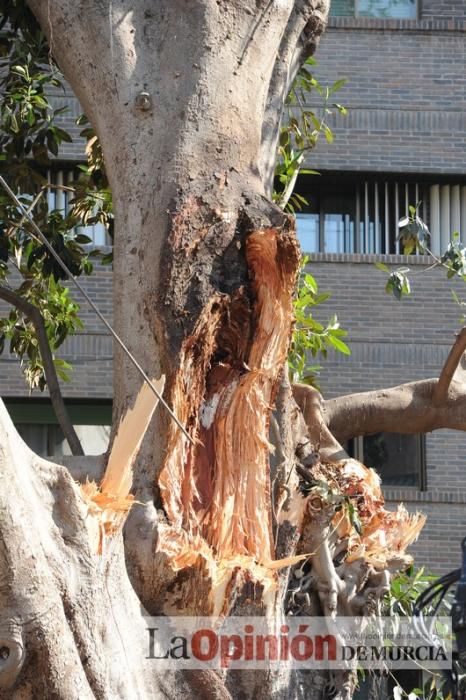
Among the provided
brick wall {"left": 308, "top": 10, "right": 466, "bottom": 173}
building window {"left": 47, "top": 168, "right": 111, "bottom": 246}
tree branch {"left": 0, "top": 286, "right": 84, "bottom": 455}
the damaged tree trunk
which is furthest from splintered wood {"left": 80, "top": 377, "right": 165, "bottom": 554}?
brick wall {"left": 308, "top": 10, "right": 466, "bottom": 173}

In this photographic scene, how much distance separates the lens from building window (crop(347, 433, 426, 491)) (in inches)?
595

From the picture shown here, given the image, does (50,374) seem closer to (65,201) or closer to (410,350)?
(65,201)

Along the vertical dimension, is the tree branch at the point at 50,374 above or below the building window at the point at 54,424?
below

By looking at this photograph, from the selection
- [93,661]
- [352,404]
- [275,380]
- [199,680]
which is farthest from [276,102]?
[93,661]

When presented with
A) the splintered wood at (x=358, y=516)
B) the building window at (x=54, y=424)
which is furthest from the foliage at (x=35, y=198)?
the building window at (x=54, y=424)

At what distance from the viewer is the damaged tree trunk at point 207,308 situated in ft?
18.0

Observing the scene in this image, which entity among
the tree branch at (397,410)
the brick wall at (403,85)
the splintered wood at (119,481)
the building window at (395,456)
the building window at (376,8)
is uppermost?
the building window at (376,8)

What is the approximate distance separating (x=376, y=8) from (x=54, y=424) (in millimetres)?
5721

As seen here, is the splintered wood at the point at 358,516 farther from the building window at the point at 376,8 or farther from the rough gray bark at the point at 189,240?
the building window at the point at 376,8

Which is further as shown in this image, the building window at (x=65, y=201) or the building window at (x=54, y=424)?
the building window at (x=54, y=424)

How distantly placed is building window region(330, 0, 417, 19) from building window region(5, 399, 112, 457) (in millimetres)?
4973

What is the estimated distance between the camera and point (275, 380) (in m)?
5.92

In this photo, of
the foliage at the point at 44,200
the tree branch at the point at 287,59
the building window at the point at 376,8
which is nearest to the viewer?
the tree branch at the point at 287,59

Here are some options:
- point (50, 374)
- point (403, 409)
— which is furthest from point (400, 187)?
point (50, 374)
